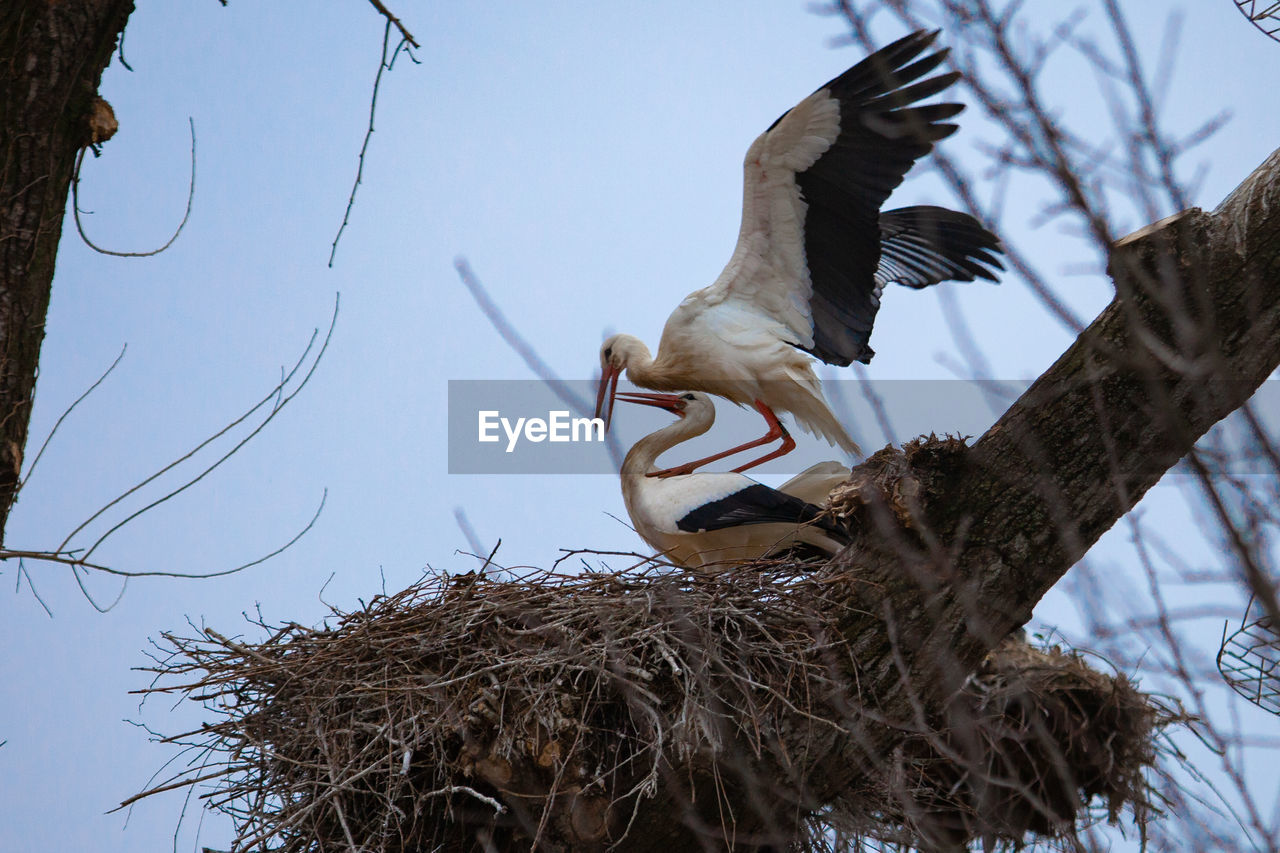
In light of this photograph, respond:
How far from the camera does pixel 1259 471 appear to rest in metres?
1.93

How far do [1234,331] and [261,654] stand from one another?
3018 mm

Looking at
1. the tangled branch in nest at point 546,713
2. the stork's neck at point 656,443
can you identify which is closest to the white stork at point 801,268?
the stork's neck at point 656,443

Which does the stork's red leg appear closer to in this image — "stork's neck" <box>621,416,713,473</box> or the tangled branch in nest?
"stork's neck" <box>621,416,713,473</box>

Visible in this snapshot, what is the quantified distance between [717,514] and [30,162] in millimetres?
2661

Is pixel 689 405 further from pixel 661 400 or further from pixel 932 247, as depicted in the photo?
pixel 932 247

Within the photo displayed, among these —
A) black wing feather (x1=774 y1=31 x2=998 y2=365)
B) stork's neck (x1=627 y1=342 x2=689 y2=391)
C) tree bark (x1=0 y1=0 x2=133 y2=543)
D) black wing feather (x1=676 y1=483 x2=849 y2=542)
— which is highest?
black wing feather (x1=774 y1=31 x2=998 y2=365)

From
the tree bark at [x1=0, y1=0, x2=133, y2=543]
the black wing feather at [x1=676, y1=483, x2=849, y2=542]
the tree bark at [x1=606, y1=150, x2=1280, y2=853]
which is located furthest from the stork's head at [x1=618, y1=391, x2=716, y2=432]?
the tree bark at [x1=0, y1=0, x2=133, y2=543]

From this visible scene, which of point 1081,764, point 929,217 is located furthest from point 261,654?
point 929,217

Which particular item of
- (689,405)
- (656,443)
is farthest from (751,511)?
(689,405)

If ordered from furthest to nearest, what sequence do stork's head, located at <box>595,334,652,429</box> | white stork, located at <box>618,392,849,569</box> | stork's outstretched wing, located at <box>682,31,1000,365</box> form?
stork's head, located at <box>595,334,652,429</box>
stork's outstretched wing, located at <box>682,31,1000,365</box>
white stork, located at <box>618,392,849,569</box>

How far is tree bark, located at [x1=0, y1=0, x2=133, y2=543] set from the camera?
2873 mm

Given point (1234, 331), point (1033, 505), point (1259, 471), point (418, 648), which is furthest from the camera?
point (418, 648)

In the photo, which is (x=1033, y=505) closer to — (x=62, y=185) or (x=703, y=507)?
(x=703, y=507)

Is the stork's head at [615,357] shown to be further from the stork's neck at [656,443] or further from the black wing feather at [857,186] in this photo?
the black wing feather at [857,186]
